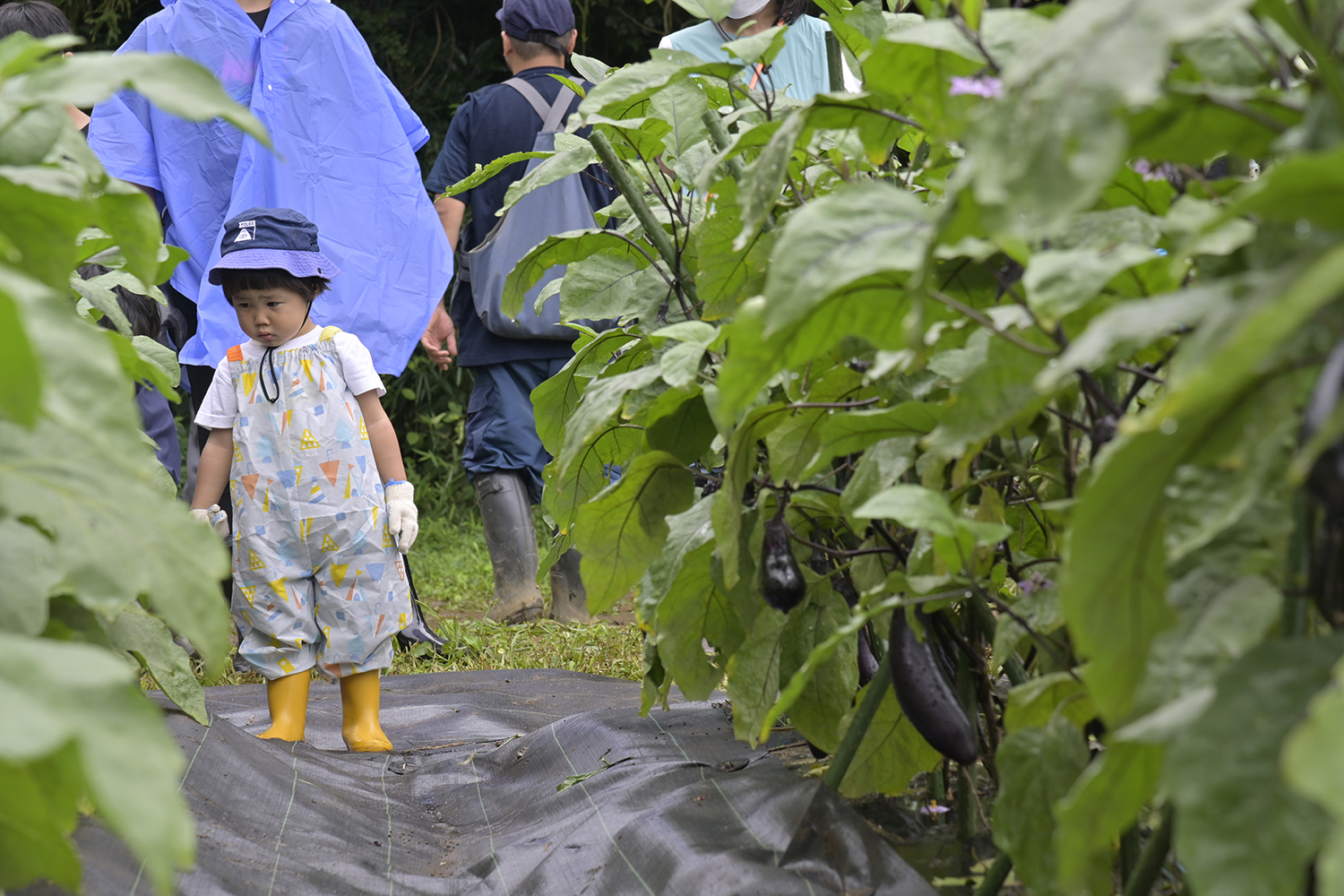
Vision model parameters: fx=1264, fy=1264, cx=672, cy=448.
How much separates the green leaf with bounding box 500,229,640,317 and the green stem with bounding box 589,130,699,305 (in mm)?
47

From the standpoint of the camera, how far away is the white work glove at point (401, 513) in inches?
98.9

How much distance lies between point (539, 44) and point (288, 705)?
6.81 feet

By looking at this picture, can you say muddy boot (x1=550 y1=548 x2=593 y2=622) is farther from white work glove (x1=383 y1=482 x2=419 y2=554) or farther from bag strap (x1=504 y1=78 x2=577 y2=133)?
bag strap (x1=504 y1=78 x2=577 y2=133)

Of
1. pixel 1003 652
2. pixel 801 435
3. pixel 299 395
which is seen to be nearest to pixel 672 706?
pixel 299 395

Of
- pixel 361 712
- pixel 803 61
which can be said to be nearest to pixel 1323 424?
pixel 361 712

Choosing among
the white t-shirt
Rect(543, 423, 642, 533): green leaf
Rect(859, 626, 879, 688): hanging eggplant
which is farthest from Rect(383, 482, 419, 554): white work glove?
Rect(859, 626, 879, 688): hanging eggplant

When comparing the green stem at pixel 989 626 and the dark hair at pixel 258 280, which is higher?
→ the green stem at pixel 989 626

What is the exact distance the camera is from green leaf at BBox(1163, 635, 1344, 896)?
505 mm

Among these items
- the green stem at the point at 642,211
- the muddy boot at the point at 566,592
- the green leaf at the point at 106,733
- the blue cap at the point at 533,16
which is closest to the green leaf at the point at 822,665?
the green stem at the point at 642,211

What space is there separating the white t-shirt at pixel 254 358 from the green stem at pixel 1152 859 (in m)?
1.97

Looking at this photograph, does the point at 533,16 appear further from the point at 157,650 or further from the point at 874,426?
the point at 874,426

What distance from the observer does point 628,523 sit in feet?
3.93

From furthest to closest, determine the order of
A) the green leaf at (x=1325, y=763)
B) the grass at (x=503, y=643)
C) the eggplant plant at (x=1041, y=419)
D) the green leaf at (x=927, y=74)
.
A: the grass at (x=503, y=643)
the green leaf at (x=927, y=74)
the eggplant plant at (x=1041, y=419)
the green leaf at (x=1325, y=763)

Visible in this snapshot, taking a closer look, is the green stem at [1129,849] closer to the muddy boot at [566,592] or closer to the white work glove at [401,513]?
the white work glove at [401,513]
